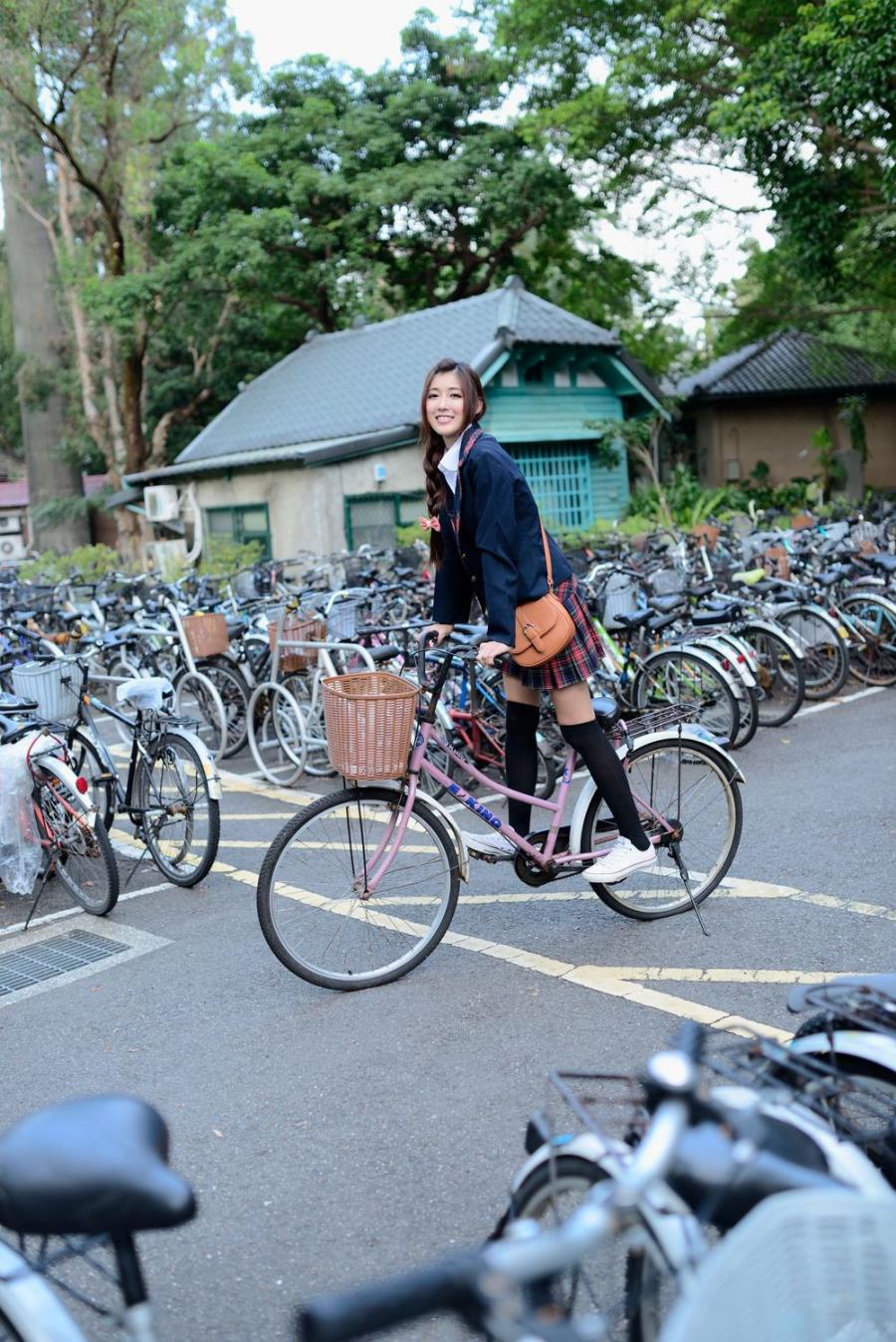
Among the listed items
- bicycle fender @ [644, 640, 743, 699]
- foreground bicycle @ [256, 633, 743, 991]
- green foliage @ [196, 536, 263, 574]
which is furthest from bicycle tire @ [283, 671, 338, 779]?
green foliage @ [196, 536, 263, 574]

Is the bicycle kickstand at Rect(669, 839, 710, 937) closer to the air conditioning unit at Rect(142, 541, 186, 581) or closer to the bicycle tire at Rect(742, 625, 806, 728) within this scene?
the bicycle tire at Rect(742, 625, 806, 728)

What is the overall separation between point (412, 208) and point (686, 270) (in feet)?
17.5

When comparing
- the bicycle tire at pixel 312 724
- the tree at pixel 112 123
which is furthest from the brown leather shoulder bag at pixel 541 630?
the tree at pixel 112 123

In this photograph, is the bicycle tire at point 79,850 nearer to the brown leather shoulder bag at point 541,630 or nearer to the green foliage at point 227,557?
the brown leather shoulder bag at point 541,630

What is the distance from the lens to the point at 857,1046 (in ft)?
7.64

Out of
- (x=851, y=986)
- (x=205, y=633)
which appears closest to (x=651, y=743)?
(x=851, y=986)

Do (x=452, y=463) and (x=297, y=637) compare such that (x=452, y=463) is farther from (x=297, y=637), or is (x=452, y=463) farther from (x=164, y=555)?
(x=164, y=555)

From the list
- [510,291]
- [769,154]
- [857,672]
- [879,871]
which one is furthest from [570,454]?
[879,871]

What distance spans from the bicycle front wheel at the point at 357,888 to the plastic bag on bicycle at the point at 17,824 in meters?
1.57

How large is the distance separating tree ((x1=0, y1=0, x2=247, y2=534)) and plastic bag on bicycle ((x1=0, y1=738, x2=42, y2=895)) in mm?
18139

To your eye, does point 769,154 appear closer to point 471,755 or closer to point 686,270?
point 686,270

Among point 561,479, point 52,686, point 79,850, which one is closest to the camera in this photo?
point 79,850

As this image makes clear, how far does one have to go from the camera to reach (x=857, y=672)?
9602 mm

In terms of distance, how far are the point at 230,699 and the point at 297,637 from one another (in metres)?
0.95
